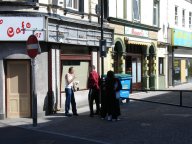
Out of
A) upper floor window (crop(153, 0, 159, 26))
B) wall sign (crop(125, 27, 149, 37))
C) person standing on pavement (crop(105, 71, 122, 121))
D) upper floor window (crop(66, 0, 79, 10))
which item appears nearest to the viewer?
person standing on pavement (crop(105, 71, 122, 121))

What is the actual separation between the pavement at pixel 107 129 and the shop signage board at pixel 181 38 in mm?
16563

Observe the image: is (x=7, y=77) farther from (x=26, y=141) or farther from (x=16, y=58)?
(x=26, y=141)

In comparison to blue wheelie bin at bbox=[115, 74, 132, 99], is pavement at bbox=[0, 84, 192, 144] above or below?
below

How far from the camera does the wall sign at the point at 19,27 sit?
1530 cm

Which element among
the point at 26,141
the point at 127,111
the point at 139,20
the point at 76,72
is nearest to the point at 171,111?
the point at 127,111

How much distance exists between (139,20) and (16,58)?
12.1 meters

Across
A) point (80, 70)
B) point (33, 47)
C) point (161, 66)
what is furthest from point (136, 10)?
Answer: point (33, 47)

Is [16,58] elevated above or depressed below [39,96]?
above

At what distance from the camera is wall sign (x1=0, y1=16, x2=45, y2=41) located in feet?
50.2

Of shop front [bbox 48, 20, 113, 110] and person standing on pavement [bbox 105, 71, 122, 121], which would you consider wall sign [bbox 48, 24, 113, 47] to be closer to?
shop front [bbox 48, 20, 113, 110]

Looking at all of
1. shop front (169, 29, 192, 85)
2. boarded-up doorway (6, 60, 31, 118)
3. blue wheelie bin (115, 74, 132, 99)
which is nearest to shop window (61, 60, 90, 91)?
blue wheelie bin (115, 74, 132, 99)

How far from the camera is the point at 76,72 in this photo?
733 inches

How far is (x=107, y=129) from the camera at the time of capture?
12.8m

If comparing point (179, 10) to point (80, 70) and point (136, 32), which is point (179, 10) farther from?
point (80, 70)
